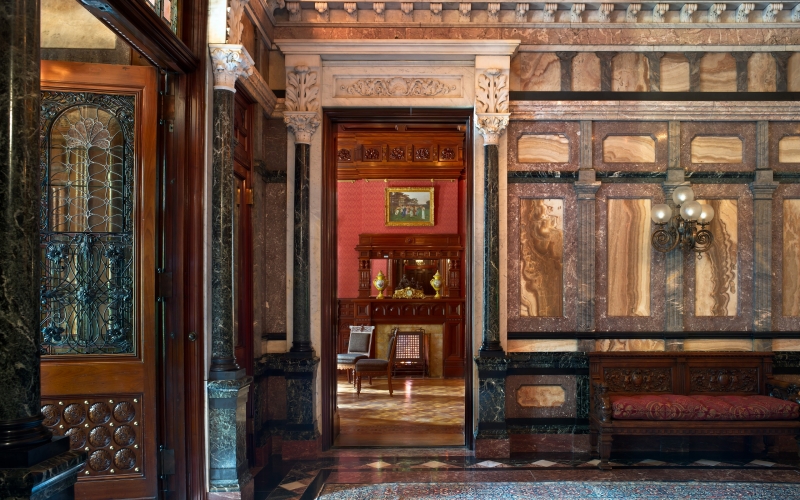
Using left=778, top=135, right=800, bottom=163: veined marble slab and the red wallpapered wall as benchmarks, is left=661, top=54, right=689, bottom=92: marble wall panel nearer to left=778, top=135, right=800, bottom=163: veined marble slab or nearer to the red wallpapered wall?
left=778, top=135, right=800, bottom=163: veined marble slab

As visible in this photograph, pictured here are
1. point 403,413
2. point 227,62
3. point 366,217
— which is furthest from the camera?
point 366,217

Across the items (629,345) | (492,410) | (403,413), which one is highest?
(629,345)

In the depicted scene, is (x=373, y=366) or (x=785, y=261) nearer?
(x=785, y=261)

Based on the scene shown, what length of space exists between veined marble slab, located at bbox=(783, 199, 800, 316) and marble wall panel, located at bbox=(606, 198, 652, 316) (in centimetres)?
123

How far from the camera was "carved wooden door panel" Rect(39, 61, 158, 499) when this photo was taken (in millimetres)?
4254

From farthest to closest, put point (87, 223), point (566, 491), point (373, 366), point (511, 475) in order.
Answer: point (373, 366)
point (511, 475)
point (566, 491)
point (87, 223)

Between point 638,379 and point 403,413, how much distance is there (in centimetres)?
297

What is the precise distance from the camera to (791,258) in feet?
21.1

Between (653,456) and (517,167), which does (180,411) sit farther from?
(653,456)

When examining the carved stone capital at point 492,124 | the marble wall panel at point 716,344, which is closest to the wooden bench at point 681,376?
the marble wall panel at point 716,344

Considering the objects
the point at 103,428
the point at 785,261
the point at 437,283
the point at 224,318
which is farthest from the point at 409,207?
the point at 103,428

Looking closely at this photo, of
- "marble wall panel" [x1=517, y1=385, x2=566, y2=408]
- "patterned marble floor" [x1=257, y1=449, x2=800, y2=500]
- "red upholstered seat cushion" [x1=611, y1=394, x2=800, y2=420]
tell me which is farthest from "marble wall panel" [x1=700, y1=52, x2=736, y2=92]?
"patterned marble floor" [x1=257, y1=449, x2=800, y2=500]

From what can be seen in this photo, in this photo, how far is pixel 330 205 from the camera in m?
6.53

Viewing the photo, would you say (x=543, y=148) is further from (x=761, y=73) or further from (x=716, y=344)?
(x=716, y=344)
